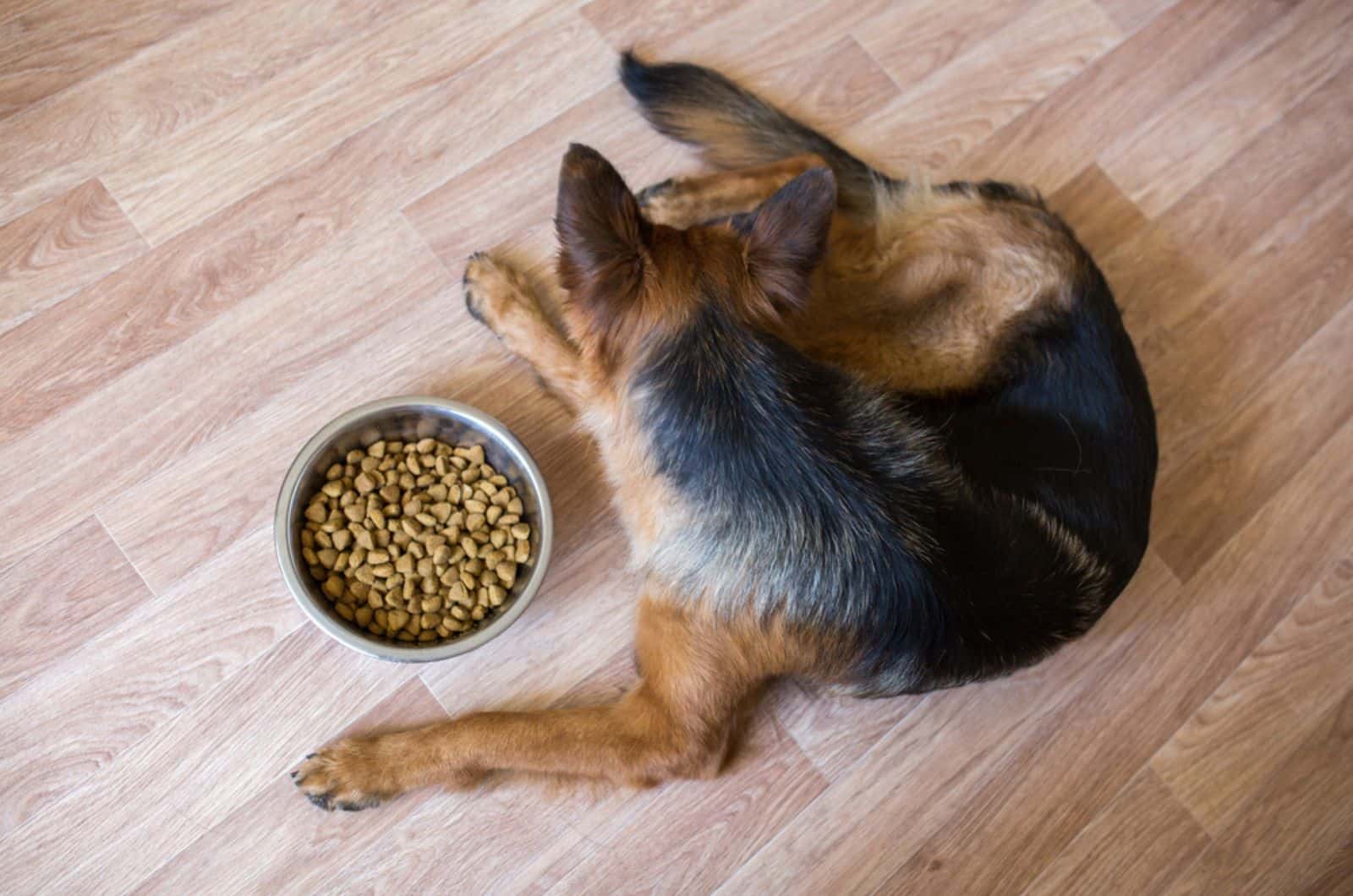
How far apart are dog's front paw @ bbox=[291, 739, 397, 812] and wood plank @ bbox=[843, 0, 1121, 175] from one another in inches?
90.0

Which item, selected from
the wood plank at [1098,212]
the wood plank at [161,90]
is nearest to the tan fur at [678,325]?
the wood plank at [1098,212]

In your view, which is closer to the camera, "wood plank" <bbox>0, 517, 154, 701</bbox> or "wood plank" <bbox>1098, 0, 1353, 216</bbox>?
"wood plank" <bbox>0, 517, 154, 701</bbox>

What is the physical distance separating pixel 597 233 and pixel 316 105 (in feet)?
4.77

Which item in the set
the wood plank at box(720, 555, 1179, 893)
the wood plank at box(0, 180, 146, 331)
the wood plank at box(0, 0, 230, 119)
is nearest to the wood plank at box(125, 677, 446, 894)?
the wood plank at box(720, 555, 1179, 893)

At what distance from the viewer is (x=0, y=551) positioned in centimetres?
250

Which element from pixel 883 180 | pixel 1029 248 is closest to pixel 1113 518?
pixel 1029 248

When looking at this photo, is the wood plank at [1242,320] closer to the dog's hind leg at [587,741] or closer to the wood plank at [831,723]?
the wood plank at [831,723]

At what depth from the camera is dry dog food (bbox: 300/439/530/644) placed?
7.88ft

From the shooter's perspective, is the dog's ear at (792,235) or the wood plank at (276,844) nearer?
the dog's ear at (792,235)

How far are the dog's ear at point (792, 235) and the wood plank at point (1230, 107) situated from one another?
1676 millimetres

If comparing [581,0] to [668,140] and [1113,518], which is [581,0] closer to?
[668,140]

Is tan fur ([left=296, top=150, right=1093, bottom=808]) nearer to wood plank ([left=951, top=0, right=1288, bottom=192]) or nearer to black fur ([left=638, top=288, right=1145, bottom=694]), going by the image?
black fur ([left=638, top=288, right=1145, bottom=694])

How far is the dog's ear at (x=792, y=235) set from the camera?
2.00 m

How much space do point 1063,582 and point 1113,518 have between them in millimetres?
219
